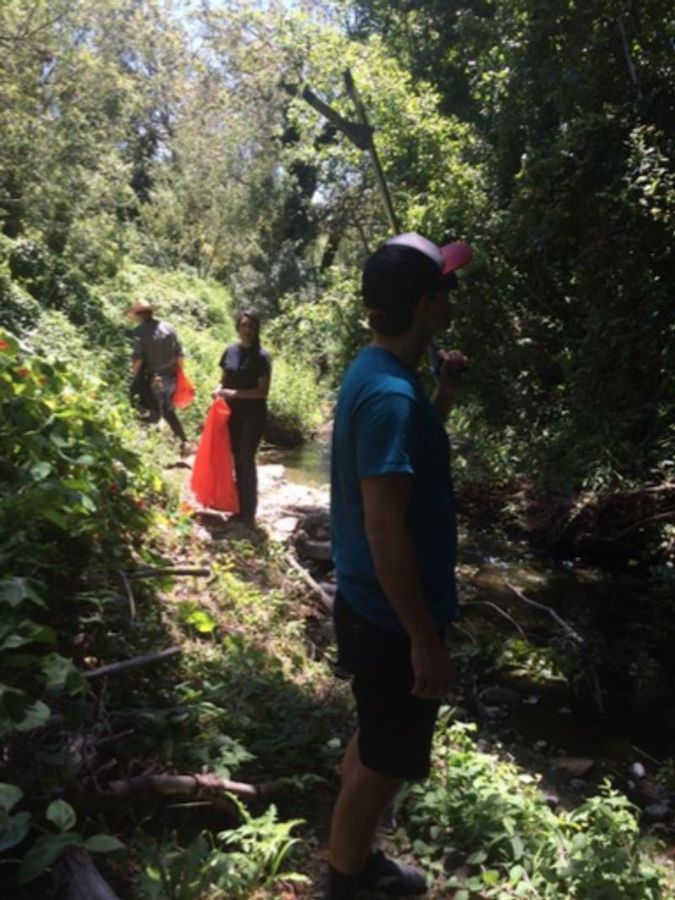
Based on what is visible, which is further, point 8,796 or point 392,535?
point 392,535

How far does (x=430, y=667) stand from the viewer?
2.04 metres

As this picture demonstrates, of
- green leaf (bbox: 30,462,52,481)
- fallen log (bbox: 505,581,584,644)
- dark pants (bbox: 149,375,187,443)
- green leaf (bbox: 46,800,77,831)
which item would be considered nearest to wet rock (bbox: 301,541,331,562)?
fallen log (bbox: 505,581,584,644)

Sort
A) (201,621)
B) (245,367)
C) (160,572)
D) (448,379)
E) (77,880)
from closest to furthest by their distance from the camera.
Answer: (77,880), (448,379), (201,621), (160,572), (245,367)

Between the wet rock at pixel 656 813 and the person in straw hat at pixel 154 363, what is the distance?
6.78 meters

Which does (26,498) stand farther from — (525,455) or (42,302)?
(42,302)

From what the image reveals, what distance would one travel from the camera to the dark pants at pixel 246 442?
6.46 m

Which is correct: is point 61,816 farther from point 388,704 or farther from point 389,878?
point 389,878

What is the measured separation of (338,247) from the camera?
80.1 ft

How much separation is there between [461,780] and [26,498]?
2.06 m

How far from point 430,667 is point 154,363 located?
748 cm

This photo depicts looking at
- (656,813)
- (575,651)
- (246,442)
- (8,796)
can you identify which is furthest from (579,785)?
(246,442)

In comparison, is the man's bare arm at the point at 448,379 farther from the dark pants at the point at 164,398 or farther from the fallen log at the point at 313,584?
the dark pants at the point at 164,398

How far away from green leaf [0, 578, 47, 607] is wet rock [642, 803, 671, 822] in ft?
10.7

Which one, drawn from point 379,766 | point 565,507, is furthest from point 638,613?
point 379,766
